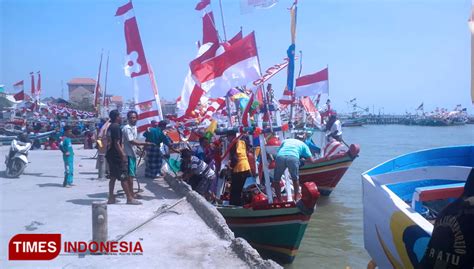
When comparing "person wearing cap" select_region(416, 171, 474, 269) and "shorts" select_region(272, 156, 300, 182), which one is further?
"shorts" select_region(272, 156, 300, 182)

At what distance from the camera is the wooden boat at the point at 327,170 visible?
13.1 metres

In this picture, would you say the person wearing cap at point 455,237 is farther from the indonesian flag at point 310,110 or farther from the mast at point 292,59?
the indonesian flag at point 310,110

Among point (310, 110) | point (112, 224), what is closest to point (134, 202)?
point (112, 224)

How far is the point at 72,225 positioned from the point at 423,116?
104761 millimetres

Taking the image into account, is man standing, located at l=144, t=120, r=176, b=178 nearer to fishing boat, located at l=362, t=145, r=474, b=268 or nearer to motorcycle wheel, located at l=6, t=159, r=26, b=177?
A: motorcycle wheel, located at l=6, t=159, r=26, b=177

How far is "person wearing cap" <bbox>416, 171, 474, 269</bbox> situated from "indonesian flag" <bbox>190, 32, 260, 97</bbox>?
16.5 ft

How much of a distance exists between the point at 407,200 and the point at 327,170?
8.32 metres

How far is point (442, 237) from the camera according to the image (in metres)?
2.30

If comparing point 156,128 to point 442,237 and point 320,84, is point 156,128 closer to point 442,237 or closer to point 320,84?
point 320,84

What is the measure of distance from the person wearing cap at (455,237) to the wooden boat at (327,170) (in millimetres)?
10697

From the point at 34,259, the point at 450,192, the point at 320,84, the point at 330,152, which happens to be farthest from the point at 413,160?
the point at 330,152

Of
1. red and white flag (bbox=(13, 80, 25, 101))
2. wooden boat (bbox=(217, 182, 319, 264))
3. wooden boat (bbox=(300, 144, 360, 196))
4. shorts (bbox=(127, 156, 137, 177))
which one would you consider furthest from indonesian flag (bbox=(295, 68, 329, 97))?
red and white flag (bbox=(13, 80, 25, 101))

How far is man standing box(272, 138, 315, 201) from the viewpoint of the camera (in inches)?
306

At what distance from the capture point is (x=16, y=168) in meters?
10.7
